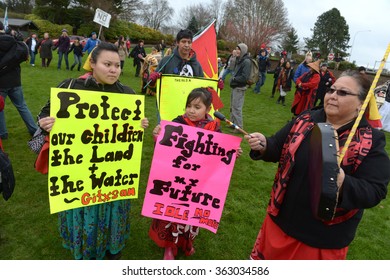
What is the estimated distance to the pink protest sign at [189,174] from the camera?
2.58m

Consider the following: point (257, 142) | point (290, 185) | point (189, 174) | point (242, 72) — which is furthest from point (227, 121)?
point (242, 72)

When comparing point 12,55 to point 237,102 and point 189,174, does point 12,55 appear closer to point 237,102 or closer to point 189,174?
point 189,174

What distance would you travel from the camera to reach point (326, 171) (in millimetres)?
1521

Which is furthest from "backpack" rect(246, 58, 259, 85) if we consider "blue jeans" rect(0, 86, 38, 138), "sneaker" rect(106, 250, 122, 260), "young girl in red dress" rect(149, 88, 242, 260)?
"sneaker" rect(106, 250, 122, 260)

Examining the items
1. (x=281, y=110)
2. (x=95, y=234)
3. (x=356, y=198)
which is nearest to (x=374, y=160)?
(x=356, y=198)

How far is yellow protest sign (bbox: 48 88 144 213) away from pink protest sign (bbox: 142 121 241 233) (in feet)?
0.78

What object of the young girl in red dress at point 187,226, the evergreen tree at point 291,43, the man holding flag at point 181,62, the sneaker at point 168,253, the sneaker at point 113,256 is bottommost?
the sneaker at point 113,256

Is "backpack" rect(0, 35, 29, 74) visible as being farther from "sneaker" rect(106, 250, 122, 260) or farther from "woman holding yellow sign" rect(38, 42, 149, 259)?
"sneaker" rect(106, 250, 122, 260)

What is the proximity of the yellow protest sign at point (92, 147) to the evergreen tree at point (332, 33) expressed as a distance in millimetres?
56275

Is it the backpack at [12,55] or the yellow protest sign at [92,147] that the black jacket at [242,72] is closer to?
the backpack at [12,55]

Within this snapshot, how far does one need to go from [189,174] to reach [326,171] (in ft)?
4.38

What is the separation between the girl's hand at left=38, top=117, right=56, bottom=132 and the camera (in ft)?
7.16

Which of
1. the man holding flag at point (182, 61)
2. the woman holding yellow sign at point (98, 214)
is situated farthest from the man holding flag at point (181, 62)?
the woman holding yellow sign at point (98, 214)
